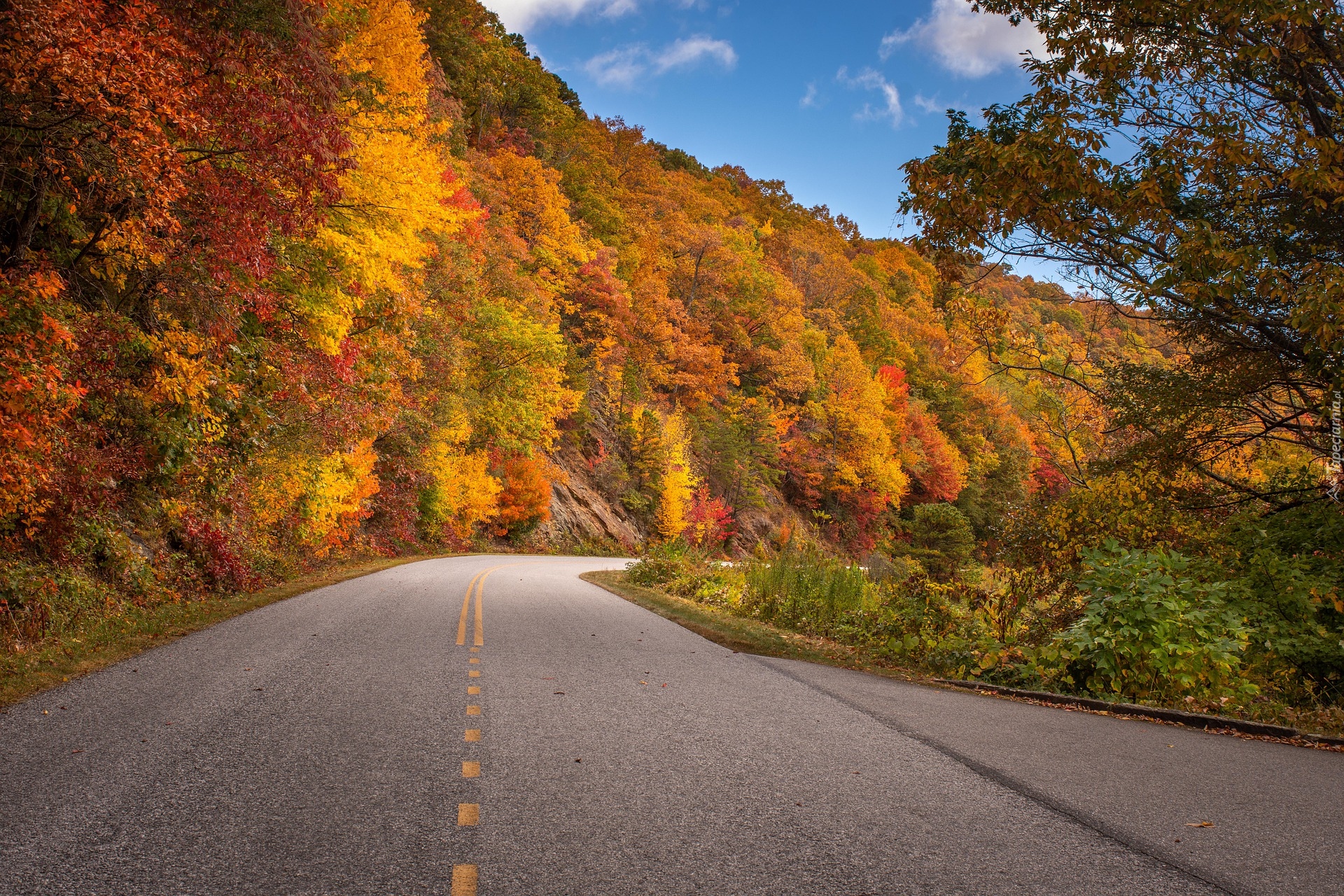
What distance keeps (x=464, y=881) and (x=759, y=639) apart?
8.55m

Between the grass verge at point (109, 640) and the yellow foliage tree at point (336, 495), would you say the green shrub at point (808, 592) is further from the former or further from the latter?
the yellow foliage tree at point (336, 495)

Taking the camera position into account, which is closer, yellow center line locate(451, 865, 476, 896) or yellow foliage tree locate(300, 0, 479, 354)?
yellow center line locate(451, 865, 476, 896)

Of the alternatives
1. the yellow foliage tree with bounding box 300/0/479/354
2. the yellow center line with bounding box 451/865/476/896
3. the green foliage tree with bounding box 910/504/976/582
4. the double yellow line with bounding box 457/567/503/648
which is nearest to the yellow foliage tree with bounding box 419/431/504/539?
the double yellow line with bounding box 457/567/503/648

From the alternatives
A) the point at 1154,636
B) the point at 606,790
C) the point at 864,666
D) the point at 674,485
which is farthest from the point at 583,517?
the point at 606,790

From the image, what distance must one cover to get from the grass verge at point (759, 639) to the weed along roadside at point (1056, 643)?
0.04m

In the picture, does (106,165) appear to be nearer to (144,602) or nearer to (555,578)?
(144,602)

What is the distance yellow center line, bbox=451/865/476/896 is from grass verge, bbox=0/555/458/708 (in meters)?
4.66

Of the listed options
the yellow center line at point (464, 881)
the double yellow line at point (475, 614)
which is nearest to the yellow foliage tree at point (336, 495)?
the double yellow line at point (475, 614)

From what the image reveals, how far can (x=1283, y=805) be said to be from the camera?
14.8 feet

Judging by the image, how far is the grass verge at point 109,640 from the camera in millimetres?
6324

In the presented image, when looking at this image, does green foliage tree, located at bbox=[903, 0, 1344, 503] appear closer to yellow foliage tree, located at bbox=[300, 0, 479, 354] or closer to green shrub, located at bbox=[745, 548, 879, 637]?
green shrub, located at bbox=[745, 548, 879, 637]

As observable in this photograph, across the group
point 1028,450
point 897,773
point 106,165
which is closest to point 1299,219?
point 897,773

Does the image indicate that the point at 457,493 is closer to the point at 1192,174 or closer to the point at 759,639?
the point at 759,639

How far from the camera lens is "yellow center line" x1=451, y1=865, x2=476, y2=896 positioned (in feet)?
10.1
